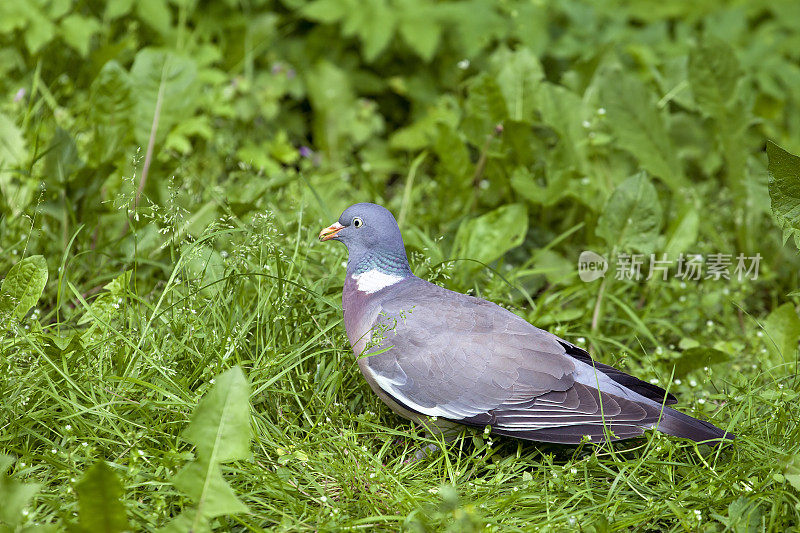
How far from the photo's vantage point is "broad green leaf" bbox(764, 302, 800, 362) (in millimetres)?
2699

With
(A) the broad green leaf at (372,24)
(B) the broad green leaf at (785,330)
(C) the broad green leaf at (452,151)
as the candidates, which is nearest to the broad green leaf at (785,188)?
(B) the broad green leaf at (785,330)

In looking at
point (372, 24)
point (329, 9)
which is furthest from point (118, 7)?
point (372, 24)

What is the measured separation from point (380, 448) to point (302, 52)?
274cm

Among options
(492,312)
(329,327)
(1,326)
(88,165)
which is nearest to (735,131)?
(492,312)

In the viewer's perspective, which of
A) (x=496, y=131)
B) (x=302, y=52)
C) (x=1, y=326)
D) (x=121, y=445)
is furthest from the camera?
(x=302, y=52)

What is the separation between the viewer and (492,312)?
7.86ft

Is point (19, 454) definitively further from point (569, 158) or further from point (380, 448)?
point (569, 158)

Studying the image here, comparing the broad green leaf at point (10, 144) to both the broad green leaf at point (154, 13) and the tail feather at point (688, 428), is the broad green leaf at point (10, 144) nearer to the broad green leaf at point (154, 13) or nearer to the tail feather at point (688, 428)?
the broad green leaf at point (154, 13)

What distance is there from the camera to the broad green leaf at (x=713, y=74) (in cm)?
345

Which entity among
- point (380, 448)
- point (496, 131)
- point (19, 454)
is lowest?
point (380, 448)

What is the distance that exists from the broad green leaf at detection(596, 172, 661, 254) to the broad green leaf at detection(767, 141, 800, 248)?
0.82 m

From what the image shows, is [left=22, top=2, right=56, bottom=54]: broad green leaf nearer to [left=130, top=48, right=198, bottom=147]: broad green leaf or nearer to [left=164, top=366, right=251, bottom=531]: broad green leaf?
[left=130, top=48, right=198, bottom=147]: broad green leaf

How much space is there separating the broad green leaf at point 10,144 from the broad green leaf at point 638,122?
262cm

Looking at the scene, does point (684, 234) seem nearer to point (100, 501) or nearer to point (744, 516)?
point (744, 516)
